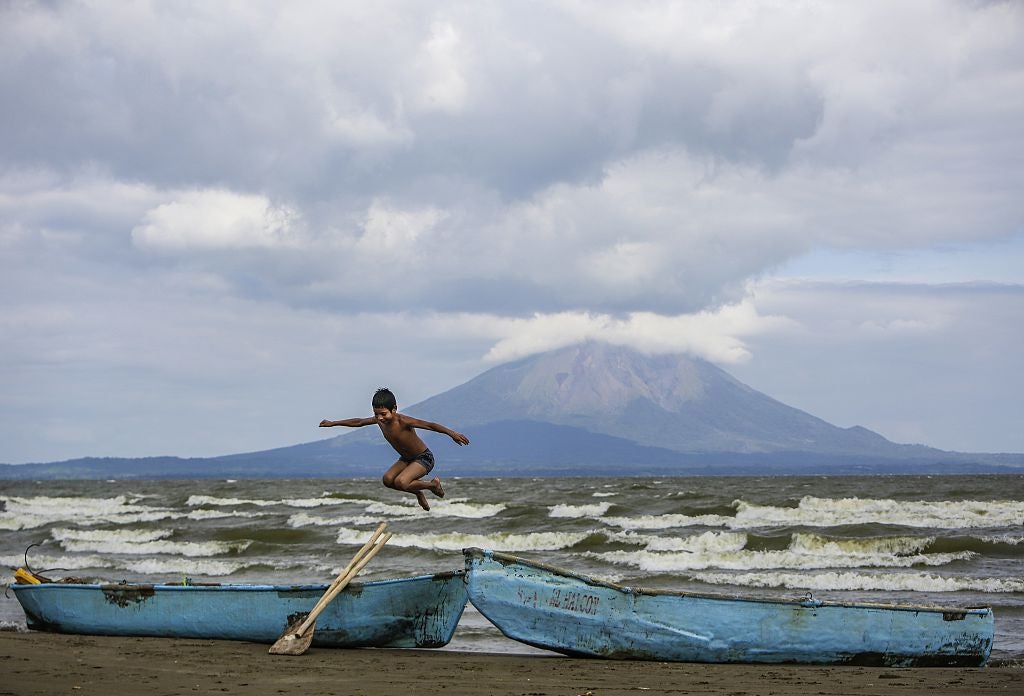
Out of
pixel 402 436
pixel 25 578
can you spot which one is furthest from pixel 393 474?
pixel 25 578

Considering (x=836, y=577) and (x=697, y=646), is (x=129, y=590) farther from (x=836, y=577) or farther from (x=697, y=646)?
(x=836, y=577)

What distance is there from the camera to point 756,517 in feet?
113

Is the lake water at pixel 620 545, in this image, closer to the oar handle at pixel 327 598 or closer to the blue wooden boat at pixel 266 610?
the blue wooden boat at pixel 266 610

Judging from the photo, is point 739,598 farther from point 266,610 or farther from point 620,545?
point 620,545

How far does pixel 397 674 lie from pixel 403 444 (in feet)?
8.07

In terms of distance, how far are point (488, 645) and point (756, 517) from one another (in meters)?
22.8

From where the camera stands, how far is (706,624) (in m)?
12.0

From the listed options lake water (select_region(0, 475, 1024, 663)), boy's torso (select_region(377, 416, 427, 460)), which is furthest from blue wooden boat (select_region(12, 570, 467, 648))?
boy's torso (select_region(377, 416, 427, 460))

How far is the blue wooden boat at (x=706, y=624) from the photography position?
1187 centimetres

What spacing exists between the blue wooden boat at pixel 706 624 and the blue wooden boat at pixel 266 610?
66cm

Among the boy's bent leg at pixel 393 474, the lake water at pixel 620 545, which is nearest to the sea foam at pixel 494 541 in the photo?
the lake water at pixel 620 545

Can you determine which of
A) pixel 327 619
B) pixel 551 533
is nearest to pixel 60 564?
pixel 551 533

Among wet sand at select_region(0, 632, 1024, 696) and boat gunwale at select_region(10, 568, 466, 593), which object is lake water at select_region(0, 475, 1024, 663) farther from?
wet sand at select_region(0, 632, 1024, 696)

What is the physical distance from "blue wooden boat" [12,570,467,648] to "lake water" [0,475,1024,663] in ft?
3.44
